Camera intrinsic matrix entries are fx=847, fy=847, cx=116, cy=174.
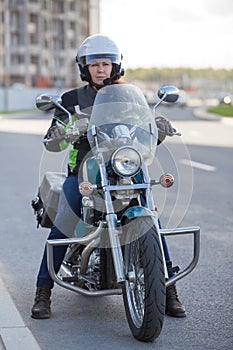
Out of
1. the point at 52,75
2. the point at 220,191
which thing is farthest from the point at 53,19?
the point at 220,191

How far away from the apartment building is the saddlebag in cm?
8718

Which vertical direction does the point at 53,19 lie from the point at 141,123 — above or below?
below

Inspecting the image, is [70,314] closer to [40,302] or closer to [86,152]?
[40,302]

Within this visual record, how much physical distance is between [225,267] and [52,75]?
106 meters

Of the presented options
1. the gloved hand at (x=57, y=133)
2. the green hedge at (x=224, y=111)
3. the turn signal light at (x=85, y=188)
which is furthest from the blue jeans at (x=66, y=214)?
the green hedge at (x=224, y=111)

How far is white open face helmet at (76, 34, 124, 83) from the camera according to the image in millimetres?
5168

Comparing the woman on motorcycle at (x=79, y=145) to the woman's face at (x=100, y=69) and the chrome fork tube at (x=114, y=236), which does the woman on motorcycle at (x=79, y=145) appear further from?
the chrome fork tube at (x=114, y=236)

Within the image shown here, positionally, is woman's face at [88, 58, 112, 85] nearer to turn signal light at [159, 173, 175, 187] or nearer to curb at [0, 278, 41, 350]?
turn signal light at [159, 173, 175, 187]

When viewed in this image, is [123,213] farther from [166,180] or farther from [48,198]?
[48,198]

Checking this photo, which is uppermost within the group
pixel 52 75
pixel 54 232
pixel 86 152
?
pixel 86 152

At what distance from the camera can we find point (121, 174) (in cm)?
456

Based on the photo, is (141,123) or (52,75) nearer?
(141,123)

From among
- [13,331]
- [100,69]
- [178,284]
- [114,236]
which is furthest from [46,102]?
[178,284]

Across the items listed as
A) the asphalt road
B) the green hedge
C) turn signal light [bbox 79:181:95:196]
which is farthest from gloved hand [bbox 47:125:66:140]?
the green hedge
